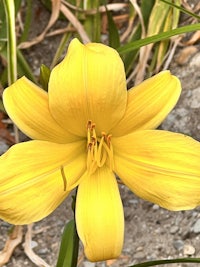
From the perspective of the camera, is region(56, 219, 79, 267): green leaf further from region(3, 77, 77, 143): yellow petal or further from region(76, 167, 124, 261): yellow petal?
region(3, 77, 77, 143): yellow petal

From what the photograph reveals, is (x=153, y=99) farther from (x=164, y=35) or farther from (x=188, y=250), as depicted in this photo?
(x=188, y=250)

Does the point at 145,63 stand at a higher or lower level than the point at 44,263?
higher

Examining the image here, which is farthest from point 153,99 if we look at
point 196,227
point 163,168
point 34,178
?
point 196,227

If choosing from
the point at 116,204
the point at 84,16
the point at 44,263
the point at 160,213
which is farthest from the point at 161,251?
the point at 84,16

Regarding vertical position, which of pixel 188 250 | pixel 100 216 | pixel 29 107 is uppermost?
pixel 29 107

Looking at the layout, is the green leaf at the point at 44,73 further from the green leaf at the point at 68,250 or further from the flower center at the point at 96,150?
the green leaf at the point at 68,250

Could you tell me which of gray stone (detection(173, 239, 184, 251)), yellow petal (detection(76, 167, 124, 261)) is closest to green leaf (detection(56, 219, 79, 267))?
yellow petal (detection(76, 167, 124, 261))

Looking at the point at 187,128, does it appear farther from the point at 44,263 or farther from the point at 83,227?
the point at 83,227

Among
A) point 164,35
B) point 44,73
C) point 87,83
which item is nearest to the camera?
point 87,83
